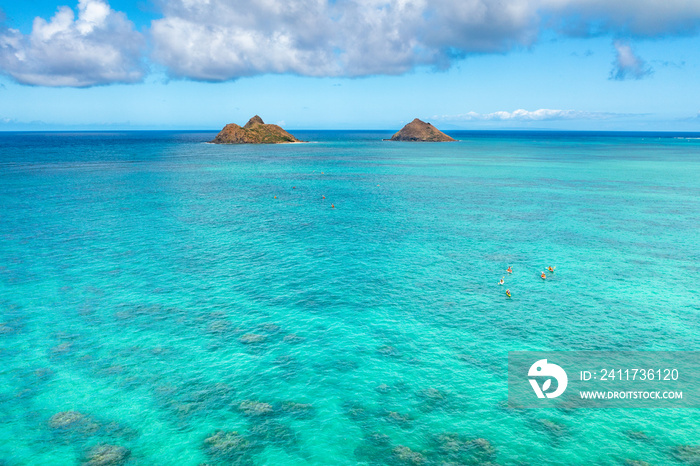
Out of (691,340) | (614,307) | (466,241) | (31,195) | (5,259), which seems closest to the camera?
(691,340)

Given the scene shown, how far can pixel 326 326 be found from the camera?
3625cm

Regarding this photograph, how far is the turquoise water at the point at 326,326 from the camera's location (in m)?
23.5

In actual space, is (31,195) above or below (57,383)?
above

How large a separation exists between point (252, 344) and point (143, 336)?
368 inches

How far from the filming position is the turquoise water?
76.9ft

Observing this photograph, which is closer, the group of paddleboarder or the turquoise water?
the turquoise water

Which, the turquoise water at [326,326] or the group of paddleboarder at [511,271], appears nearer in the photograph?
the turquoise water at [326,326]

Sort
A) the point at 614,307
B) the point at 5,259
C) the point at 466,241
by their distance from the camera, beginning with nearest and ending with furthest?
the point at 614,307, the point at 5,259, the point at 466,241

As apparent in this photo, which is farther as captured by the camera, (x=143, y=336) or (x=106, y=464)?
A: (x=143, y=336)

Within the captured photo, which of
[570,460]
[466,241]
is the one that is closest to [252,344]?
Result: [570,460]

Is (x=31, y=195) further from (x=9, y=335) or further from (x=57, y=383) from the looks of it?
(x=57, y=383)

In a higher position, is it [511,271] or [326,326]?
[511,271]

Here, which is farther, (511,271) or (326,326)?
(511,271)

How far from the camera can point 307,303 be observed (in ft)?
133
